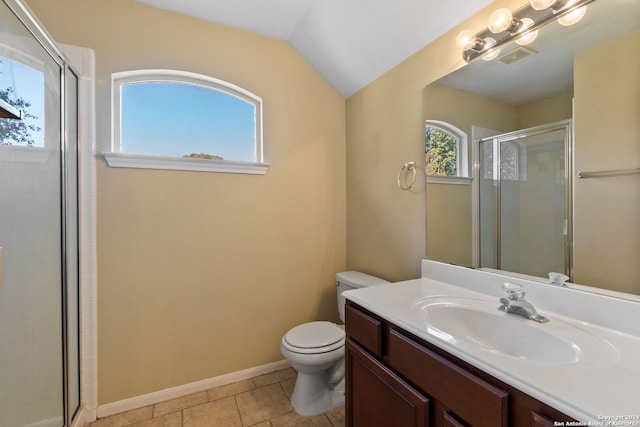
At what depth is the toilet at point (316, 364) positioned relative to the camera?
1598 millimetres

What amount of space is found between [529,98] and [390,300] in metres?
1.04

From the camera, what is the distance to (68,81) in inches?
58.7

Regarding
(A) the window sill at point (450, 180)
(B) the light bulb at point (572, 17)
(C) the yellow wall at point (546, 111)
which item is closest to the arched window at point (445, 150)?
(A) the window sill at point (450, 180)

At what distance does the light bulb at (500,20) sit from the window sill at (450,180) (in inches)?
26.3

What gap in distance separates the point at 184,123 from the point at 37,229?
1.02 meters

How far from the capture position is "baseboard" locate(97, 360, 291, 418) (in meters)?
1.67

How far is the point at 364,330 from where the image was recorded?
1.16 meters

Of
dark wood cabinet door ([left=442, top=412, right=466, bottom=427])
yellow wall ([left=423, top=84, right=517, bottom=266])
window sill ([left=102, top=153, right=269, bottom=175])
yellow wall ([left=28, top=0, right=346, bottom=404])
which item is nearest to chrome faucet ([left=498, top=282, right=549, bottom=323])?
yellow wall ([left=423, top=84, right=517, bottom=266])

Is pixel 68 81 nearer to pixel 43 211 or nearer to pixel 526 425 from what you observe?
pixel 43 211

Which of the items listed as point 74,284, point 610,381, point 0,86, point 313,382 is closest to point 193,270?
point 74,284

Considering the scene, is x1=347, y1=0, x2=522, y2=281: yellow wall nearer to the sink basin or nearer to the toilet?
the toilet

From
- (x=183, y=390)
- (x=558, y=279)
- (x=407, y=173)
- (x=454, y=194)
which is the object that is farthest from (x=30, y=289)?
(x=558, y=279)

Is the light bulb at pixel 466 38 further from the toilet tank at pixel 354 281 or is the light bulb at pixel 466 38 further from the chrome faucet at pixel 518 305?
the toilet tank at pixel 354 281

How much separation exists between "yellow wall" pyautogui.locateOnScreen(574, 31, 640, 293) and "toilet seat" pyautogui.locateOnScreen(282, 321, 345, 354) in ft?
4.01
